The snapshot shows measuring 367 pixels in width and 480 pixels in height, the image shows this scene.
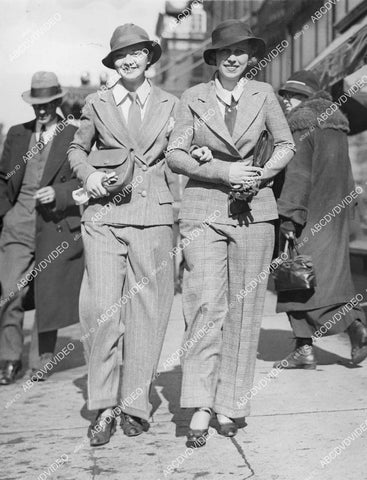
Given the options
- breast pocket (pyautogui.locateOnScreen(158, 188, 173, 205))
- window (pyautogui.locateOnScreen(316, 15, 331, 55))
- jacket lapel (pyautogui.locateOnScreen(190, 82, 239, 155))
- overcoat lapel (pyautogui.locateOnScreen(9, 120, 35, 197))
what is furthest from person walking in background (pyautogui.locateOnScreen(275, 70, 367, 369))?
window (pyautogui.locateOnScreen(316, 15, 331, 55))

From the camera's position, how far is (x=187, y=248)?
4.33 metres

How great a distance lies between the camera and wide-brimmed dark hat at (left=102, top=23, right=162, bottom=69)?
4.43 meters

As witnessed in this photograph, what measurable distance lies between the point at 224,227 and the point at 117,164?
2.13 ft

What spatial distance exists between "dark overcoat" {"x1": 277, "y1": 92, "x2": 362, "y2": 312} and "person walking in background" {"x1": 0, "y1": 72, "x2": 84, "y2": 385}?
5.44ft

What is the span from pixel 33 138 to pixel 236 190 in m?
2.67

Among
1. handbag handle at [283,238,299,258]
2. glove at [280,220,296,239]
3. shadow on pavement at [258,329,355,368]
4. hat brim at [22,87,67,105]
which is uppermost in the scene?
hat brim at [22,87,67,105]

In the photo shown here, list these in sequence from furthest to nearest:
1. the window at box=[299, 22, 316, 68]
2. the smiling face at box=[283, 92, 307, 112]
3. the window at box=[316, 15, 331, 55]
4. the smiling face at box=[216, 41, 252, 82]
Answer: the window at box=[299, 22, 316, 68] < the window at box=[316, 15, 331, 55] < the smiling face at box=[283, 92, 307, 112] < the smiling face at box=[216, 41, 252, 82]

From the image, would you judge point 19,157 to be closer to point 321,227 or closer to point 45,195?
point 45,195

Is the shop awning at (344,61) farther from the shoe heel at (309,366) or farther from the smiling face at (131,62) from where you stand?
the smiling face at (131,62)

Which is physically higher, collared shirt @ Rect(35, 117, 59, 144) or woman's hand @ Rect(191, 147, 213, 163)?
woman's hand @ Rect(191, 147, 213, 163)

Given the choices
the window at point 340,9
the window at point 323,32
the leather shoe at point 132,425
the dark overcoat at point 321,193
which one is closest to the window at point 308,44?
the window at point 323,32

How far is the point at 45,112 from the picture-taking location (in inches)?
253

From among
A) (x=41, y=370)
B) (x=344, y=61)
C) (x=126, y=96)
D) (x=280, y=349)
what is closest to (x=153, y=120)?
(x=126, y=96)

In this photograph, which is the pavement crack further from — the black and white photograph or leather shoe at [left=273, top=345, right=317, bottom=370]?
leather shoe at [left=273, top=345, right=317, bottom=370]
